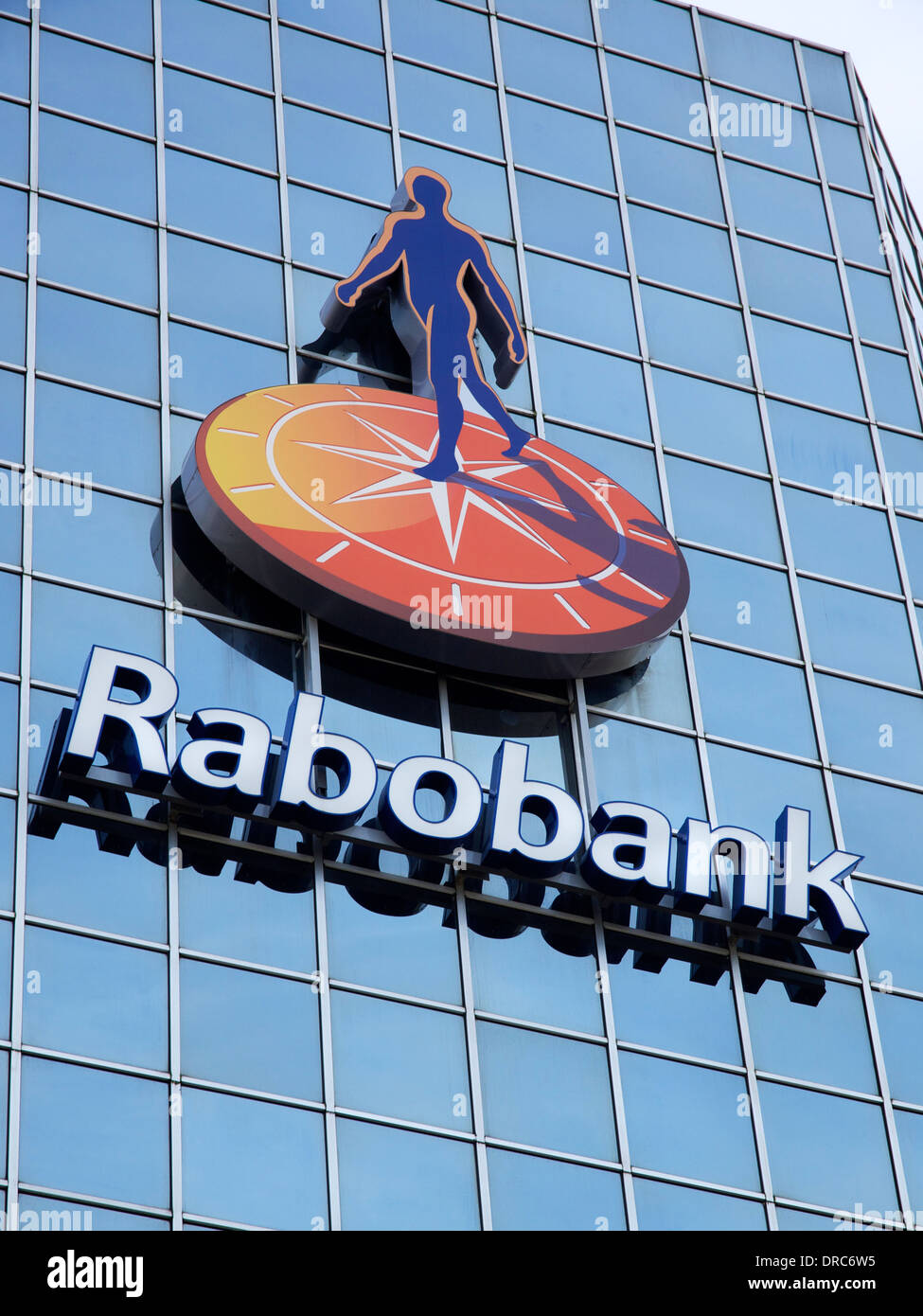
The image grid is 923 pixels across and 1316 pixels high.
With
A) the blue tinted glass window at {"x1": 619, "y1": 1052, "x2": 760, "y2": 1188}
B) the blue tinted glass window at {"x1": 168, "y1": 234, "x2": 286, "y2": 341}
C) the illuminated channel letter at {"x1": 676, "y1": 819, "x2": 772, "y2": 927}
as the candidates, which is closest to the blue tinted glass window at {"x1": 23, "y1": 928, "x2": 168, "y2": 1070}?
the blue tinted glass window at {"x1": 619, "y1": 1052, "x2": 760, "y2": 1188}

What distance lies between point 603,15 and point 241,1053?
953 inches

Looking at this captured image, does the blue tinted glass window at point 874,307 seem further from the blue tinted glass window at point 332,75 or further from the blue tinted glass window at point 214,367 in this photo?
the blue tinted glass window at point 214,367

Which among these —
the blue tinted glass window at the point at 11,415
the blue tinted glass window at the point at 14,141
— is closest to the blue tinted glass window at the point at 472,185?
the blue tinted glass window at the point at 14,141

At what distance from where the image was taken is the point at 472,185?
37.2 m

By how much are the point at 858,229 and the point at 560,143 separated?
6173 millimetres

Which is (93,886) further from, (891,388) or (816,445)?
(891,388)

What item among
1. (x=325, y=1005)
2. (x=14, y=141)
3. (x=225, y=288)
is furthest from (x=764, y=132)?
(x=325, y=1005)

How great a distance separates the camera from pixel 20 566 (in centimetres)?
2844

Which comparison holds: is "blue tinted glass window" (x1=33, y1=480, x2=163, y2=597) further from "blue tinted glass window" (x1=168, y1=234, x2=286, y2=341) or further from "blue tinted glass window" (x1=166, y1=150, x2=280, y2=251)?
"blue tinted glass window" (x1=166, y1=150, x2=280, y2=251)

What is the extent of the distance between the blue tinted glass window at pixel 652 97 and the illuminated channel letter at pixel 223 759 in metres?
18.1

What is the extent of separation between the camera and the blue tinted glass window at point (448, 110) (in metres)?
37.8

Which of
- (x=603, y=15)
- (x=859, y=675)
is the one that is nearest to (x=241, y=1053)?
(x=859, y=675)

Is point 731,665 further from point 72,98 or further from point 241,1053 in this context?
point 72,98

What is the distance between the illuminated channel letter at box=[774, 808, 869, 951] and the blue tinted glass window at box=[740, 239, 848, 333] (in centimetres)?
1265
